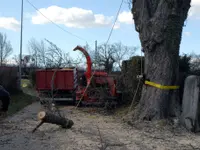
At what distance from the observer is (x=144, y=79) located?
38.0ft

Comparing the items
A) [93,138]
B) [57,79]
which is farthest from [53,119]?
[57,79]

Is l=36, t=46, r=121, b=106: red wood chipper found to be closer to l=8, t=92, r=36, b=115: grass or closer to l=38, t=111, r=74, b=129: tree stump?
l=8, t=92, r=36, b=115: grass

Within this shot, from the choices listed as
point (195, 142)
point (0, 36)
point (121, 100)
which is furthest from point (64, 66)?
point (0, 36)

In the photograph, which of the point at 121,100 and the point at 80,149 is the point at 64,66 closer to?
the point at 121,100

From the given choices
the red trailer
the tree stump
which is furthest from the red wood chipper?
the tree stump

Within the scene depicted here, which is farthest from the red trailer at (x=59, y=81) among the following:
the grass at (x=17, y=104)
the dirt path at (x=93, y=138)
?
the dirt path at (x=93, y=138)

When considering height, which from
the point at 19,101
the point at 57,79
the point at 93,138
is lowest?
the point at 19,101

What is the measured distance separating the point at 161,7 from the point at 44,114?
16.1 feet

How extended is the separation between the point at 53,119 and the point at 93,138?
1.37 m

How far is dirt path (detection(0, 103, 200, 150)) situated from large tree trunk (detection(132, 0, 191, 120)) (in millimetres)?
1050

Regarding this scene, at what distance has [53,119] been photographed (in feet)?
30.8

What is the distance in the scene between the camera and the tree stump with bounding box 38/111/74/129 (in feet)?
30.2

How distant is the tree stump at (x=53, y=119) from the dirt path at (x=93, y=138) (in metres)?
0.19

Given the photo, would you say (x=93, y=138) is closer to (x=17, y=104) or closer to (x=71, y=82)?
(x=17, y=104)
